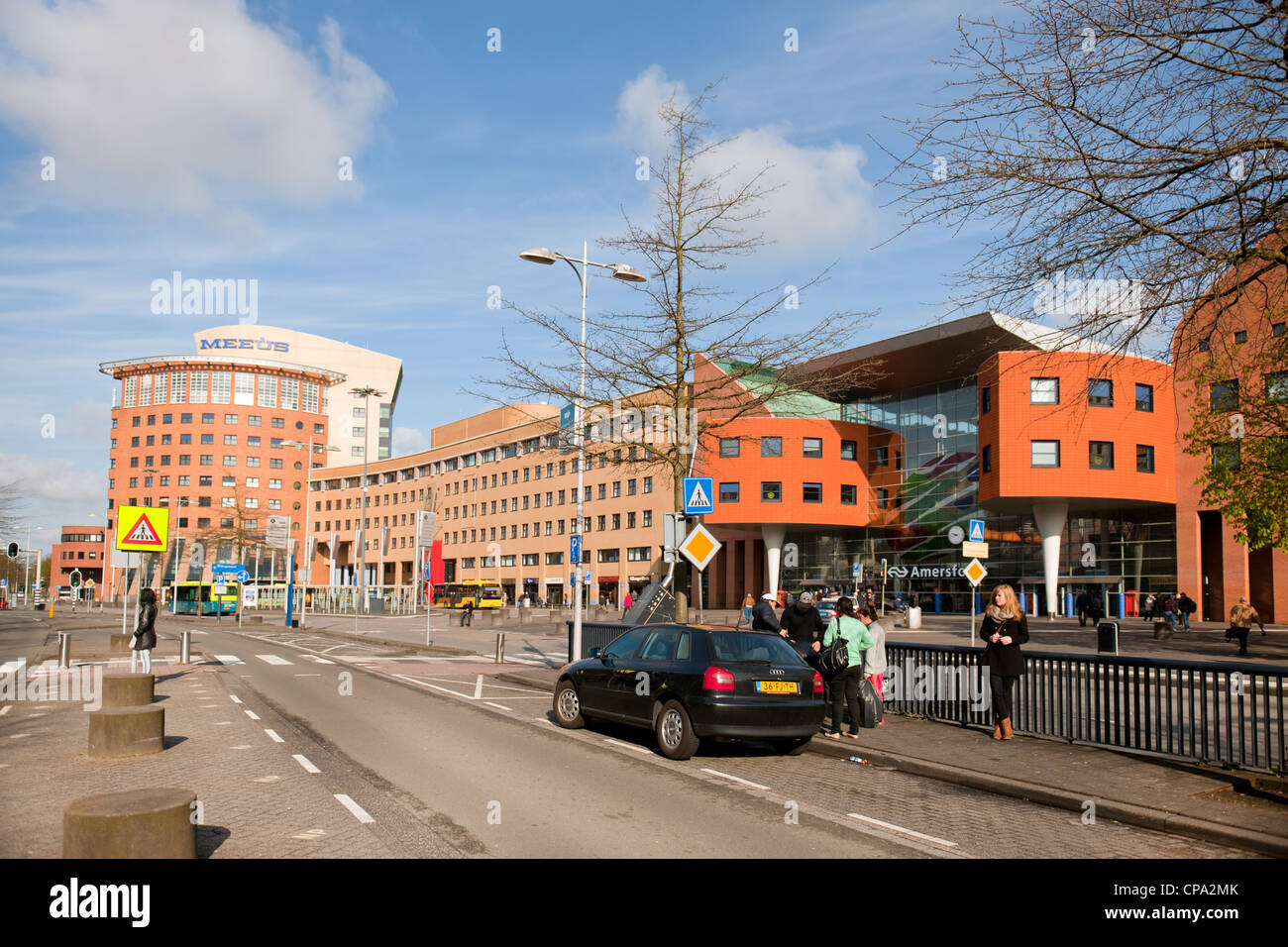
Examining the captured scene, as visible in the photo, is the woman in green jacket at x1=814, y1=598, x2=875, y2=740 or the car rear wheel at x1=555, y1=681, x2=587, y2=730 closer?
the woman in green jacket at x1=814, y1=598, x2=875, y2=740

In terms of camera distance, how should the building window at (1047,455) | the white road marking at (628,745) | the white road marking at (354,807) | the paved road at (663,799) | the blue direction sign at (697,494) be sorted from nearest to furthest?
the paved road at (663,799) → the white road marking at (354,807) → the white road marking at (628,745) → the blue direction sign at (697,494) → the building window at (1047,455)

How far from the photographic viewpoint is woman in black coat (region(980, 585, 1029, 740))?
37.2ft

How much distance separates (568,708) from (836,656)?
3.65m

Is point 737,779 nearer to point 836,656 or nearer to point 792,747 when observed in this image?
point 792,747

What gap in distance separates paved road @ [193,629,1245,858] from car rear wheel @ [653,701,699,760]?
0.14m

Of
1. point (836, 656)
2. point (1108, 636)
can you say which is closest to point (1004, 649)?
point (836, 656)

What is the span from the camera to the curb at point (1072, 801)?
7207 mm

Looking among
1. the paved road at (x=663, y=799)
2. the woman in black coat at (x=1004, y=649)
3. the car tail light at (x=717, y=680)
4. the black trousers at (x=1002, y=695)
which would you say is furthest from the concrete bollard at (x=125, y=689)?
the black trousers at (x=1002, y=695)

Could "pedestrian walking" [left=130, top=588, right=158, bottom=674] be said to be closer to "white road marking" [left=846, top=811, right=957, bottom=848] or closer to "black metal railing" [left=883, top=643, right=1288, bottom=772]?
"black metal railing" [left=883, top=643, right=1288, bottom=772]

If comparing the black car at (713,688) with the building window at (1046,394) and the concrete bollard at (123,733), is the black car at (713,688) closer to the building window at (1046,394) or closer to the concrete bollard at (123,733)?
the concrete bollard at (123,733)

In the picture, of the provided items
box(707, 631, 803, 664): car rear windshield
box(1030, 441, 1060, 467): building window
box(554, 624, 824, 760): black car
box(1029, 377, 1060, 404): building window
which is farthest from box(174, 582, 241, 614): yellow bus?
box(707, 631, 803, 664): car rear windshield

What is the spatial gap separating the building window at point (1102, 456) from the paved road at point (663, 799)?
43.3 metres

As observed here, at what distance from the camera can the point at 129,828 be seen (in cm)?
518
